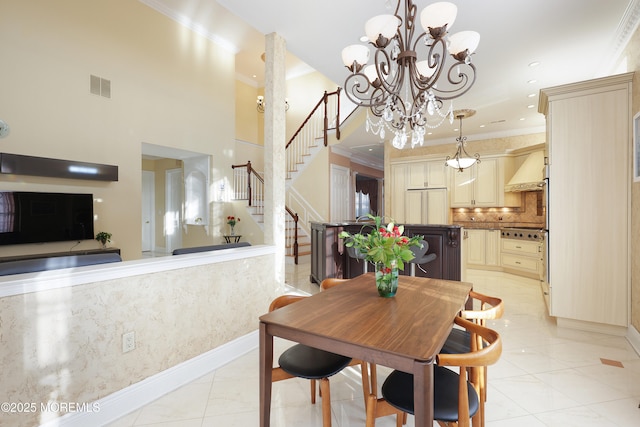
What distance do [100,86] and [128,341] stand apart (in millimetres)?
4806

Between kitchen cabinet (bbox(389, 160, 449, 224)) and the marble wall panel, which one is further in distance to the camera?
kitchen cabinet (bbox(389, 160, 449, 224))

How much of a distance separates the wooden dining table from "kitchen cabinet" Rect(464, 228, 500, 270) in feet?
16.1

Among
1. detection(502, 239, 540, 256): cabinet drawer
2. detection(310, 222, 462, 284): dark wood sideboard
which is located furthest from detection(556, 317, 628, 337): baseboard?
detection(502, 239, 540, 256): cabinet drawer

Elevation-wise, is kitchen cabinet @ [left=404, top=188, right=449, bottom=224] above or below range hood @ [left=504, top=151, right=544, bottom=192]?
below

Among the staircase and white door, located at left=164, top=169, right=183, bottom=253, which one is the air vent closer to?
the staircase

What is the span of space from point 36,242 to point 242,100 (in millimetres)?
6355

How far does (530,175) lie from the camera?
544 cm

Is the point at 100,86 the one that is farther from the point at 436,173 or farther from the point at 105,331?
the point at 436,173

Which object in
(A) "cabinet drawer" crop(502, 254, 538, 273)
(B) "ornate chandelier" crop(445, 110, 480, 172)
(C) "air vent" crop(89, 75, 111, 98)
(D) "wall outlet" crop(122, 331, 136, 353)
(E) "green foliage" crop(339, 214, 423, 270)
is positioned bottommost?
(A) "cabinet drawer" crop(502, 254, 538, 273)

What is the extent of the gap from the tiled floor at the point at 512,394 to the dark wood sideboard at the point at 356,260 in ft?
3.79

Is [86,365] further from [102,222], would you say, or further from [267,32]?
[102,222]

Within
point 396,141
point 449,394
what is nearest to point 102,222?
point 396,141

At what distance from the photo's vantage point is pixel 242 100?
903cm

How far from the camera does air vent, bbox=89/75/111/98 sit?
478cm
